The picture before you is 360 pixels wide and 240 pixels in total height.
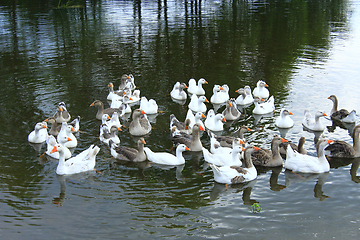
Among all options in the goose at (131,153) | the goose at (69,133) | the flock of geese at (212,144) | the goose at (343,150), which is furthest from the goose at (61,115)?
the goose at (343,150)

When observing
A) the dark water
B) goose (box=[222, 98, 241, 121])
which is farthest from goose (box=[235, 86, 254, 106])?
goose (box=[222, 98, 241, 121])

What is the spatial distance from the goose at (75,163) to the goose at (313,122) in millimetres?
8811

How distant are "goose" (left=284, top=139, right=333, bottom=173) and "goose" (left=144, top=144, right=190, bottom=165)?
11.6 feet

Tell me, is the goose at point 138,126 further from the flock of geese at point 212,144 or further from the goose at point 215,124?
the goose at point 215,124

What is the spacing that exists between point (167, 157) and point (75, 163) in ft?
9.96

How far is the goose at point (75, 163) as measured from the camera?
465 inches

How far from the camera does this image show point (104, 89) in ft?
65.6

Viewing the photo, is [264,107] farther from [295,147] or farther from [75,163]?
[75,163]

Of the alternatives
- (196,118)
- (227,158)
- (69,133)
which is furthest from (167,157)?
(69,133)

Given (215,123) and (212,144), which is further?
(215,123)

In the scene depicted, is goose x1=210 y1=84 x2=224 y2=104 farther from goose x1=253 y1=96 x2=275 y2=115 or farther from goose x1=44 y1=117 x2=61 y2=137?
goose x1=44 y1=117 x2=61 y2=137

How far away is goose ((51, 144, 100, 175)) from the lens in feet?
38.8

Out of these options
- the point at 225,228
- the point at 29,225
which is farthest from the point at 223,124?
the point at 29,225

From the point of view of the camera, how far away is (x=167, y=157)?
12.4 metres
